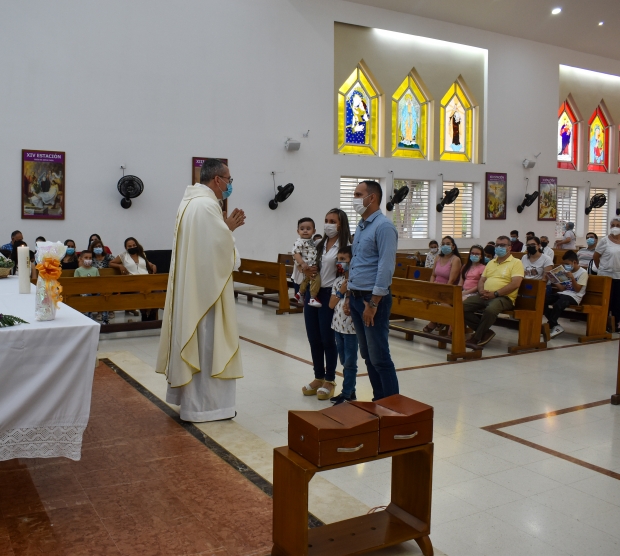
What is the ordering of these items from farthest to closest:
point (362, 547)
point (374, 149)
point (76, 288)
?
point (374, 149)
point (76, 288)
point (362, 547)

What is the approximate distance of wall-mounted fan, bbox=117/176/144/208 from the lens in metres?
11.8

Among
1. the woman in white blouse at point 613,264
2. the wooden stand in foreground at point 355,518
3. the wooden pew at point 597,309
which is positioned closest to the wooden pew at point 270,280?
the wooden pew at point 597,309

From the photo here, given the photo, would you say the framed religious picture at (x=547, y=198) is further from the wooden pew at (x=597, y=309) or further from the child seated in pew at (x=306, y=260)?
the child seated in pew at (x=306, y=260)

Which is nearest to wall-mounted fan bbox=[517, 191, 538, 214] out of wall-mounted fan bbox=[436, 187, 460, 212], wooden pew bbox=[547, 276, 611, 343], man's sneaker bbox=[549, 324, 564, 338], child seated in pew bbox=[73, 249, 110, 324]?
wall-mounted fan bbox=[436, 187, 460, 212]

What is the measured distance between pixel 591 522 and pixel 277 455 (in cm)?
165

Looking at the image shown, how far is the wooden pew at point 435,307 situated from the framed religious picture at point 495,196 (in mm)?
9187

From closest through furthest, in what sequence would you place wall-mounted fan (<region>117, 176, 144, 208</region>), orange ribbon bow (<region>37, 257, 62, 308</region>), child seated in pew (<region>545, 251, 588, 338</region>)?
orange ribbon bow (<region>37, 257, 62, 308</region>) → child seated in pew (<region>545, 251, 588, 338</region>) → wall-mounted fan (<region>117, 176, 144, 208</region>)

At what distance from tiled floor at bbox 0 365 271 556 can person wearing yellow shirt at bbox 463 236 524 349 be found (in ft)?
14.4

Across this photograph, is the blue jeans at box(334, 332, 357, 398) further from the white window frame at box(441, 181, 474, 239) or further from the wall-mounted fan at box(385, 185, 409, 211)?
the white window frame at box(441, 181, 474, 239)

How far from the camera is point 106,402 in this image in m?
4.93

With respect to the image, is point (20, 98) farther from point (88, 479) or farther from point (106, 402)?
point (88, 479)

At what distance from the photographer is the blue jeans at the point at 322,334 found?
17.1 ft

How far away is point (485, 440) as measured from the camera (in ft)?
14.4

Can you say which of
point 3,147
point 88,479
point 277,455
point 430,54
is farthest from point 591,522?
point 430,54
